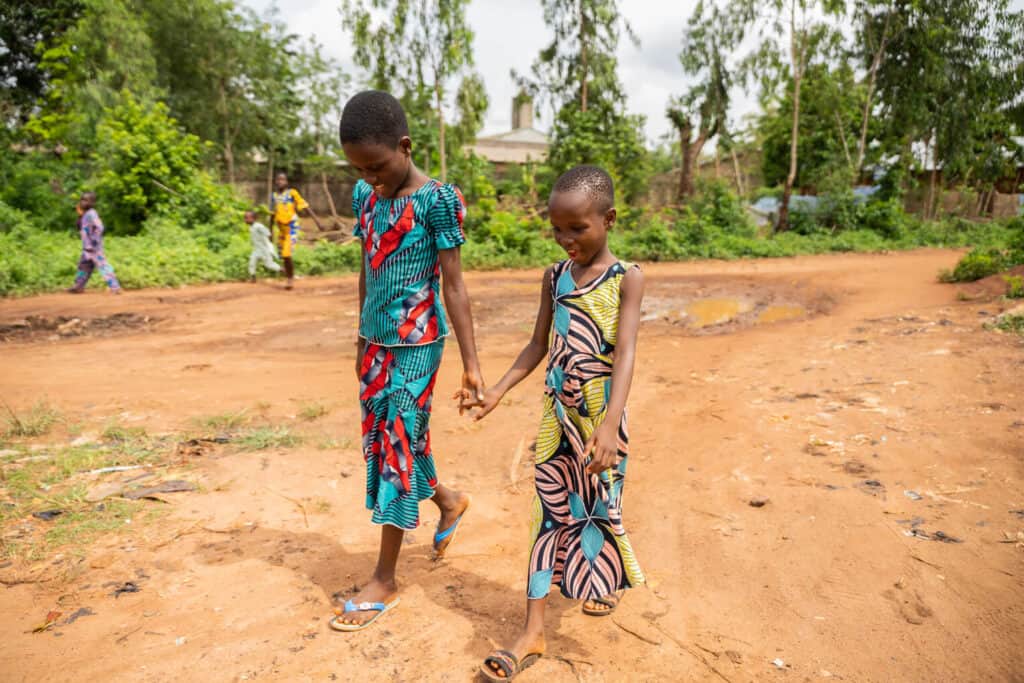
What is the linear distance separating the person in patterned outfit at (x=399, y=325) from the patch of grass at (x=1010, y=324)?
19.2 ft

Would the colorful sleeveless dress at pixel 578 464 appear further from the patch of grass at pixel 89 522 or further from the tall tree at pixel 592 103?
the tall tree at pixel 592 103

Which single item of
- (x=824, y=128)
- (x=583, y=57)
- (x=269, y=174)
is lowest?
(x=269, y=174)

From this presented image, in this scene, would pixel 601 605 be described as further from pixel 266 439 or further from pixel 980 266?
pixel 980 266

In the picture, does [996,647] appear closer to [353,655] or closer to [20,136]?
[353,655]

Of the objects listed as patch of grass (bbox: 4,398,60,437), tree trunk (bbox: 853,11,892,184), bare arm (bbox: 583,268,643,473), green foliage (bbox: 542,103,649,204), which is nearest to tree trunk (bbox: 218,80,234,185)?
green foliage (bbox: 542,103,649,204)

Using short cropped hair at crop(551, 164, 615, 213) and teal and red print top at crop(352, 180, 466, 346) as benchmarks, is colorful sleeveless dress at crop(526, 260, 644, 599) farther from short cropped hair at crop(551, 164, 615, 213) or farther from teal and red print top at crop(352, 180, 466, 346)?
teal and red print top at crop(352, 180, 466, 346)

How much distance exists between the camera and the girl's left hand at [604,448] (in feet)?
6.61

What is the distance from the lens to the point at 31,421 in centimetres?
423

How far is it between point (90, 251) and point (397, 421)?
33.4 ft

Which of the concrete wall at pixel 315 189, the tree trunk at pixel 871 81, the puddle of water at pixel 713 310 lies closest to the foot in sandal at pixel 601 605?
the puddle of water at pixel 713 310

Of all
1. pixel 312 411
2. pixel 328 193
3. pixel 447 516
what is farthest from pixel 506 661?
pixel 328 193

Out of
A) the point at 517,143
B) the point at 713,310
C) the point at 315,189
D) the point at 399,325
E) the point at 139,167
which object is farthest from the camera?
the point at 517,143

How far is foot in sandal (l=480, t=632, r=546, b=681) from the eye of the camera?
6.86ft

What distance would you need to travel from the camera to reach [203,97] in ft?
73.3
